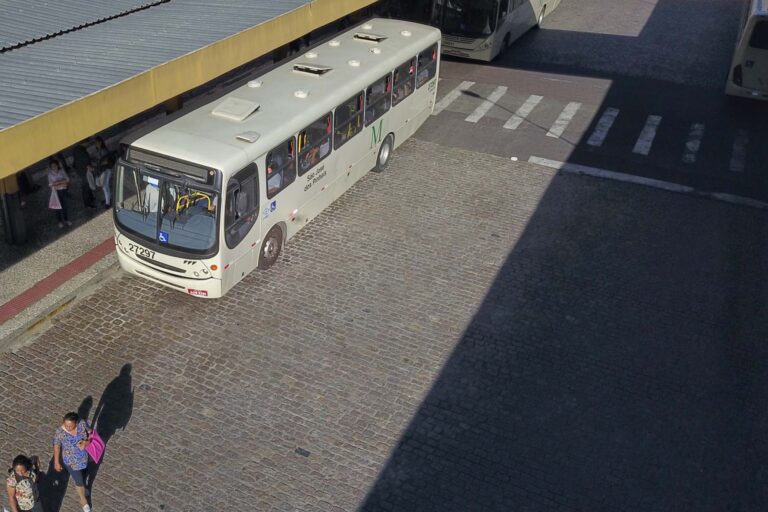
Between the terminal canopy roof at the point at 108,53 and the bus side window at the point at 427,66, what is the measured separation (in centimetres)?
290

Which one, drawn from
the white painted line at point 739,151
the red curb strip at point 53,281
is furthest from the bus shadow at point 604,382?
the red curb strip at point 53,281

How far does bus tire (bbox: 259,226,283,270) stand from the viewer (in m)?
15.3

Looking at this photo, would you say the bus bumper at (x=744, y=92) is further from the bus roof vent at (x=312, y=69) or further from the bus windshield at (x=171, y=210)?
the bus windshield at (x=171, y=210)

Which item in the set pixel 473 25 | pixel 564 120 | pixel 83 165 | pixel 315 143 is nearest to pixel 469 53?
pixel 473 25

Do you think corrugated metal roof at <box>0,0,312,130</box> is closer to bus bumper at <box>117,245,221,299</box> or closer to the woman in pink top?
the woman in pink top

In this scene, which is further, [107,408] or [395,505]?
[107,408]

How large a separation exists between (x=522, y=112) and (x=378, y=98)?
7164 mm

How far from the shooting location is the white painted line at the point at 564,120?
22844 mm

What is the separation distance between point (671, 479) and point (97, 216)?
497 inches

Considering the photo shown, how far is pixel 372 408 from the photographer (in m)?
12.4

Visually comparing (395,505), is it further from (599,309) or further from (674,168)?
(674,168)

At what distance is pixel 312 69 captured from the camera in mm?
17219

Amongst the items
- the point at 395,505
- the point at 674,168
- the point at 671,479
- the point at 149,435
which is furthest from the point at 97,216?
the point at 674,168

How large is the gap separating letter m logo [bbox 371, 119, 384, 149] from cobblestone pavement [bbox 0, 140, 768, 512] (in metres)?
1.93
